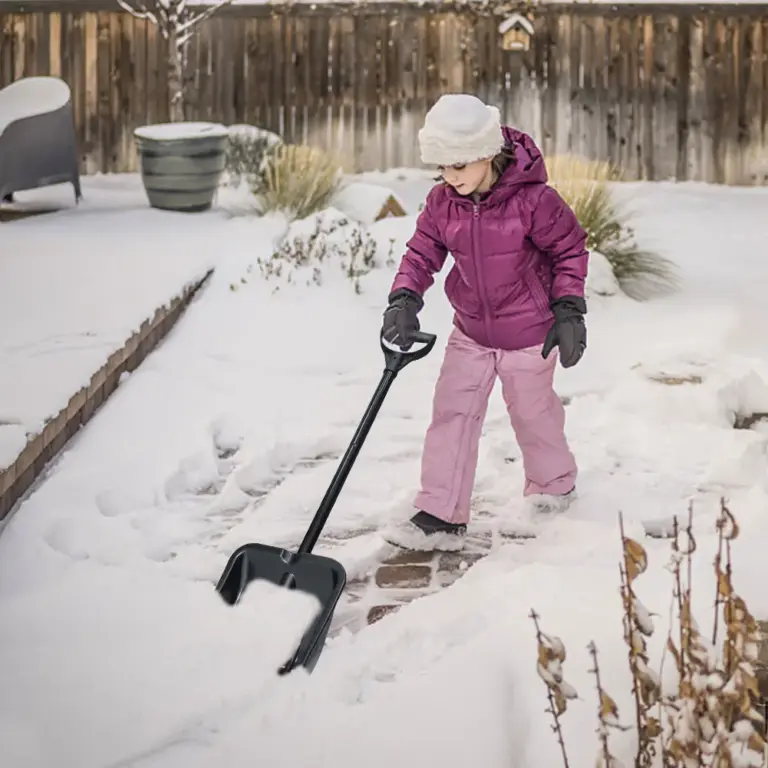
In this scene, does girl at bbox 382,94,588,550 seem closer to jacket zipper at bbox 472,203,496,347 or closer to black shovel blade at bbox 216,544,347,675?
jacket zipper at bbox 472,203,496,347

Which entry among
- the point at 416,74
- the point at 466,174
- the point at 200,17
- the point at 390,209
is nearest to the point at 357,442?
the point at 466,174

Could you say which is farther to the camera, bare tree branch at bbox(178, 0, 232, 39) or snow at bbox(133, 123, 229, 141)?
bare tree branch at bbox(178, 0, 232, 39)

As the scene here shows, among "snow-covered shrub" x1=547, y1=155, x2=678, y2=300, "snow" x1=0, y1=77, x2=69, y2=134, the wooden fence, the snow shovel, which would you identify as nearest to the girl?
the snow shovel

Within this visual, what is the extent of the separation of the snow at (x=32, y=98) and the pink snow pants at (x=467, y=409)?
6153 mm

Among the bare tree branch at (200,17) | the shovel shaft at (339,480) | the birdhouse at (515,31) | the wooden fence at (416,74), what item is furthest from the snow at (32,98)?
the shovel shaft at (339,480)

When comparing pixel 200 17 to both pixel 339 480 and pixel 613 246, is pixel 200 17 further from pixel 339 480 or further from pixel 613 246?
pixel 339 480

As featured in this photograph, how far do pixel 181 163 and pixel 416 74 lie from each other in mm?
3253

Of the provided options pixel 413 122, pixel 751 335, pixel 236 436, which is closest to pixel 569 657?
pixel 236 436

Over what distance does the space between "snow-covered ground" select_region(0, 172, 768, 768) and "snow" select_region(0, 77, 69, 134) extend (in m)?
3.31

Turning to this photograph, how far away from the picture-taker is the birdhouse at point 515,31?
1102 centimetres

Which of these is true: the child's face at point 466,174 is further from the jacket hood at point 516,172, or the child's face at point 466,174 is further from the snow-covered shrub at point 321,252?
the snow-covered shrub at point 321,252

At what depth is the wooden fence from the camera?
446 inches

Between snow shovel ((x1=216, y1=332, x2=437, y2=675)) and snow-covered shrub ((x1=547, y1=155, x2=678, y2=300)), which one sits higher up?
snow-covered shrub ((x1=547, y1=155, x2=678, y2=300))

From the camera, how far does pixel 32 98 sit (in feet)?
30.6
